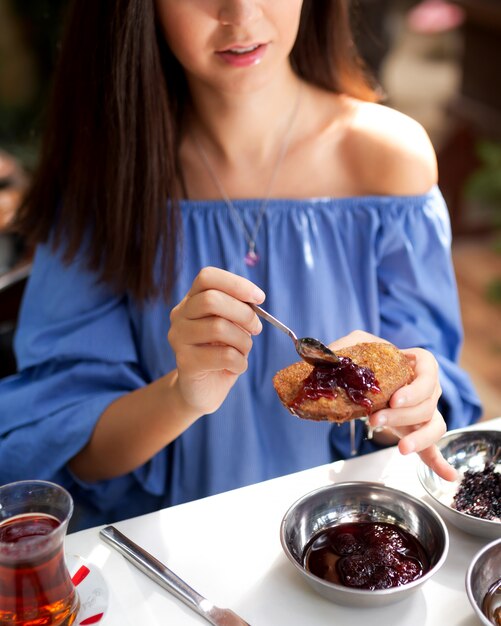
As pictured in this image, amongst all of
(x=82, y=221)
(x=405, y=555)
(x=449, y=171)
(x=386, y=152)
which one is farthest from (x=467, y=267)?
(x=405, y=555)

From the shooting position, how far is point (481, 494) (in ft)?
3.94

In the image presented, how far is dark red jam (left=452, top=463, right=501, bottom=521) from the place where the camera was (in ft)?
3.84

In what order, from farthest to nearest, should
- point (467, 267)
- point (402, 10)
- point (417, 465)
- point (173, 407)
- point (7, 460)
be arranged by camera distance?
point (402, 10) < point (467, 267) < point (7, 460) < point (173, 407) < point (417, 465)

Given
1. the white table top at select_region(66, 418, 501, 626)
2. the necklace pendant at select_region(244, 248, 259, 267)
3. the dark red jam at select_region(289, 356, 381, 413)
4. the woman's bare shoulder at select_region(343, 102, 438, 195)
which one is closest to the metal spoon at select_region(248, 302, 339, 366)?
the dark red jam at select_region(289, 356, 381, 413)

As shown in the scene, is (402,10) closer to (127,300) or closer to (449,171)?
(449,171)

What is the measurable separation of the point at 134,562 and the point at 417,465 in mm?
464

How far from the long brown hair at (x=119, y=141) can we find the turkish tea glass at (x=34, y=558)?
24.6 inches

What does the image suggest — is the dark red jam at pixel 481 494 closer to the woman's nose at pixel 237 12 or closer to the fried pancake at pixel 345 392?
the fried pancake at pixel 345 392

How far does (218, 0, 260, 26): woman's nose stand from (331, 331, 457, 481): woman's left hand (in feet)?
2.14

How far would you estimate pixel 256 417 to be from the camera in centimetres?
169

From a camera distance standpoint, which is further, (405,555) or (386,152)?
(386,152)

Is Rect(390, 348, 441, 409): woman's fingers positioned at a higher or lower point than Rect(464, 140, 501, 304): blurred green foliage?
higher

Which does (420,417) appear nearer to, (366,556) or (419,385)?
(419,385)

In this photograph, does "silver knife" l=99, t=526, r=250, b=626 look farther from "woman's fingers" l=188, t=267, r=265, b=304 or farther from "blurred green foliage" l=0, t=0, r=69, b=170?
"blurred green foliage" l=0, t=0, r=69, b=170
